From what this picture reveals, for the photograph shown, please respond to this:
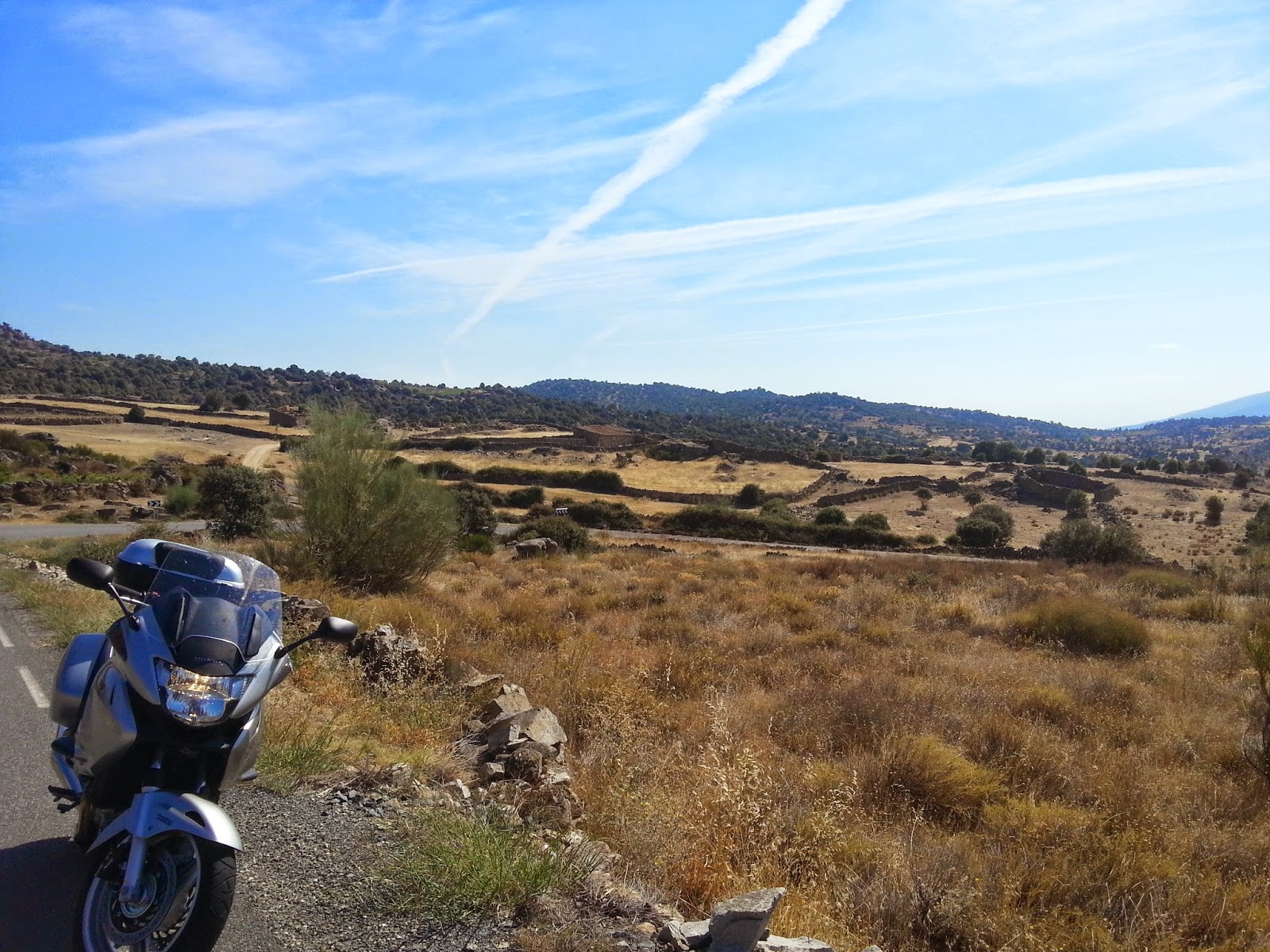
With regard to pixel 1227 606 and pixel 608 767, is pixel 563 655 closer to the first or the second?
pixel 608 767

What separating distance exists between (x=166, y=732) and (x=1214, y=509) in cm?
6666

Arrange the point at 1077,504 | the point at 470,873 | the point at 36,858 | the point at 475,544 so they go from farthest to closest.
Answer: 1. the point at 1077,504
2. the point at 475,544
3. the point at 36,858
4. the point at 470,873

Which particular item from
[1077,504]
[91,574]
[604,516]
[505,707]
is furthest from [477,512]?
[1077,504]

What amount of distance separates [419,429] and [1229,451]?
162431 mm

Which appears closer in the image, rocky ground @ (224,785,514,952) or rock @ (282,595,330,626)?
rocky ground @ (224,785,514,952)

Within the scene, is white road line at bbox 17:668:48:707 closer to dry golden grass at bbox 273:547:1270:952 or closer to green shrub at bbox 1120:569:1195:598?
dry golden grass at bbox 273:547:1270:952

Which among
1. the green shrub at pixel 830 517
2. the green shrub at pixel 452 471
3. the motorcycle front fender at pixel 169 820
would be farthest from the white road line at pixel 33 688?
the green shrub at pixel 452 471

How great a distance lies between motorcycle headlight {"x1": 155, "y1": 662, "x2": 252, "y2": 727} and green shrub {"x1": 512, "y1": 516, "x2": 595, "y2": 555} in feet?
99.5

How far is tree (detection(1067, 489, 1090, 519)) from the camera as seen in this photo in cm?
5783

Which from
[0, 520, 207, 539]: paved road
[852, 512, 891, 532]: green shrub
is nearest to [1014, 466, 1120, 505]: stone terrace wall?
[852, 512, 891, 532]: green shrub

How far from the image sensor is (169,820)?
9.31 ft

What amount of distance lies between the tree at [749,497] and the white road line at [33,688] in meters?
59.6

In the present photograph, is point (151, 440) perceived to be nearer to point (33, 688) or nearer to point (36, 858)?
point (33, 688)

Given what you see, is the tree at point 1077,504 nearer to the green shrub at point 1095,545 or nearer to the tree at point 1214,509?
the tree at point 1214,509
